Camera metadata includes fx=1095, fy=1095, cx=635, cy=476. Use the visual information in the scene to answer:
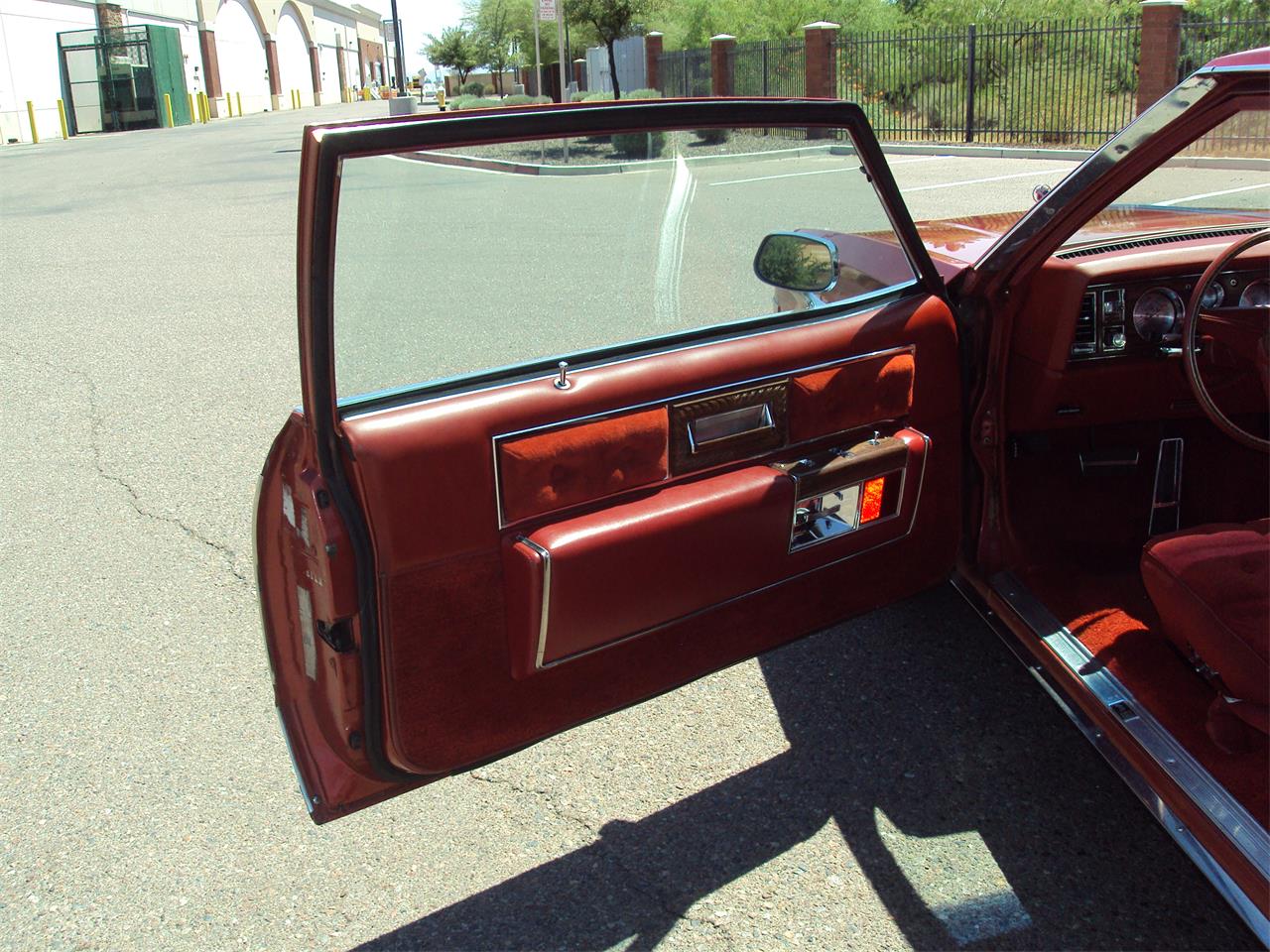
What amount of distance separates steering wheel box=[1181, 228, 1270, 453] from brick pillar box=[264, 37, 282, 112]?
62.0 meters

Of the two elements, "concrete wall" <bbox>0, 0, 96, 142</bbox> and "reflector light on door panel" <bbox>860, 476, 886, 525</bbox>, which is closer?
"reflector light on door panel" <bbox>860, 476, 886, 525</bbox>

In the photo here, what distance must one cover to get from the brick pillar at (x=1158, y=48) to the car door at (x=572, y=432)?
17360 millimetres

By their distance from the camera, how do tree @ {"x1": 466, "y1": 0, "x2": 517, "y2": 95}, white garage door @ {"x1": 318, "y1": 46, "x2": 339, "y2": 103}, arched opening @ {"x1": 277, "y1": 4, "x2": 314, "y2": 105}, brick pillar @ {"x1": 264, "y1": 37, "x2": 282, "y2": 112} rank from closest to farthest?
1. tree @ {"x1": 466, "y1": 0, "x2": 517, "y2": 95}
2. brick pillar @ {"x1": 264, "y1": 37, "x2": 282, "y2": 112}
3. arched opening @ {"x1": 277, "y1": 4, "x2": 314, "y2": 105}
4. white garage door @ {"x1": 318, "y1": 46, "x2": 339, "y2": 103}

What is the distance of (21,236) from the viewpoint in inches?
504

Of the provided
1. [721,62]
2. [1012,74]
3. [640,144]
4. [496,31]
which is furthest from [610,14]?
[640,144]

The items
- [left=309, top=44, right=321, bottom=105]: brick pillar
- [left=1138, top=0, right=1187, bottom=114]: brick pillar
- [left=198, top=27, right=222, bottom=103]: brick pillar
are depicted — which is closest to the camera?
[left=1138, top=0, right=1187, bottom=114]: brick pillar

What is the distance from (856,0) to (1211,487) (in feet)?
100

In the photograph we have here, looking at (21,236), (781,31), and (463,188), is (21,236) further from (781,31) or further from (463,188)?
(781,31)

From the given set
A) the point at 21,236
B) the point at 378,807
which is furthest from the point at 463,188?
the point at 21,236

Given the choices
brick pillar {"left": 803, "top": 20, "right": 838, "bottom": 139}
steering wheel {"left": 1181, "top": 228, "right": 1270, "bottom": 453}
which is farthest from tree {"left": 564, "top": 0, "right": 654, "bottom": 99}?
steering wheel {"left": 1181, "top": 228, "right": 1270, "bottom": 453}

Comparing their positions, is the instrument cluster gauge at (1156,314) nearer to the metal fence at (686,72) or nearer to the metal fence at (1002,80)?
the metal fence at (1002,80)

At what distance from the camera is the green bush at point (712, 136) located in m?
2.23

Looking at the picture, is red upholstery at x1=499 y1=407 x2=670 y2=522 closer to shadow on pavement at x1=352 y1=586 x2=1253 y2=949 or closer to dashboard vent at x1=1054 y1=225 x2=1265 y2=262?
shadow on pavement at x1=352 y1=586 x2=1253 y2=949

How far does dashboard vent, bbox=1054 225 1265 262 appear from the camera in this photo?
294cm
